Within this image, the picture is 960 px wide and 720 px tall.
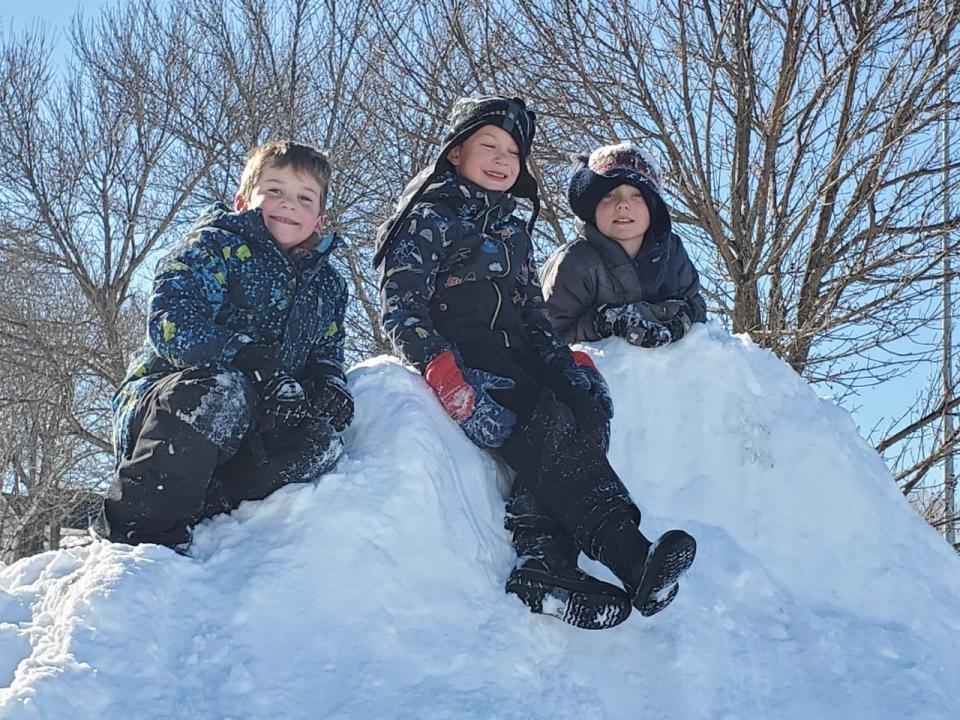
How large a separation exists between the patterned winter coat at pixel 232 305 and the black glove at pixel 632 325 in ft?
4.01

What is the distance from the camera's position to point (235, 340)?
253 cm

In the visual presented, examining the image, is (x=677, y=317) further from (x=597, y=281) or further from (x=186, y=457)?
(x=186, y=457)

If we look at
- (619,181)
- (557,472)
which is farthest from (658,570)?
(619,181)

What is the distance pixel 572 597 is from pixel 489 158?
1.84 m

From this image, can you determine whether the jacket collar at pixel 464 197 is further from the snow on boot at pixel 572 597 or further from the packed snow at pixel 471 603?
the snow on boot at pixel 572 597

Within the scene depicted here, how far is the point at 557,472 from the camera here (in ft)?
8.51

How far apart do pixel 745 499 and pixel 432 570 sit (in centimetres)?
137

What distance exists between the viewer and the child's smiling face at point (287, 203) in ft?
9.53

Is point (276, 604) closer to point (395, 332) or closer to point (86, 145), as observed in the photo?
point (395, 332)

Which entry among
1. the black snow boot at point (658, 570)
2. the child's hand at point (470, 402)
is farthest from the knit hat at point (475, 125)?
the black snow boot at point (658, 570)

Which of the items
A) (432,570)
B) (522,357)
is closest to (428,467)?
(432,570)

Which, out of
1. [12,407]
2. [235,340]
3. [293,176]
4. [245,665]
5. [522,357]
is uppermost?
[293,176]

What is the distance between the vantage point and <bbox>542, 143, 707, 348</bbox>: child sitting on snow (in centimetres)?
380

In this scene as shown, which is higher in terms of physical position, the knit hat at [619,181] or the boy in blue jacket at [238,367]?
the knit hat at [619,181]
